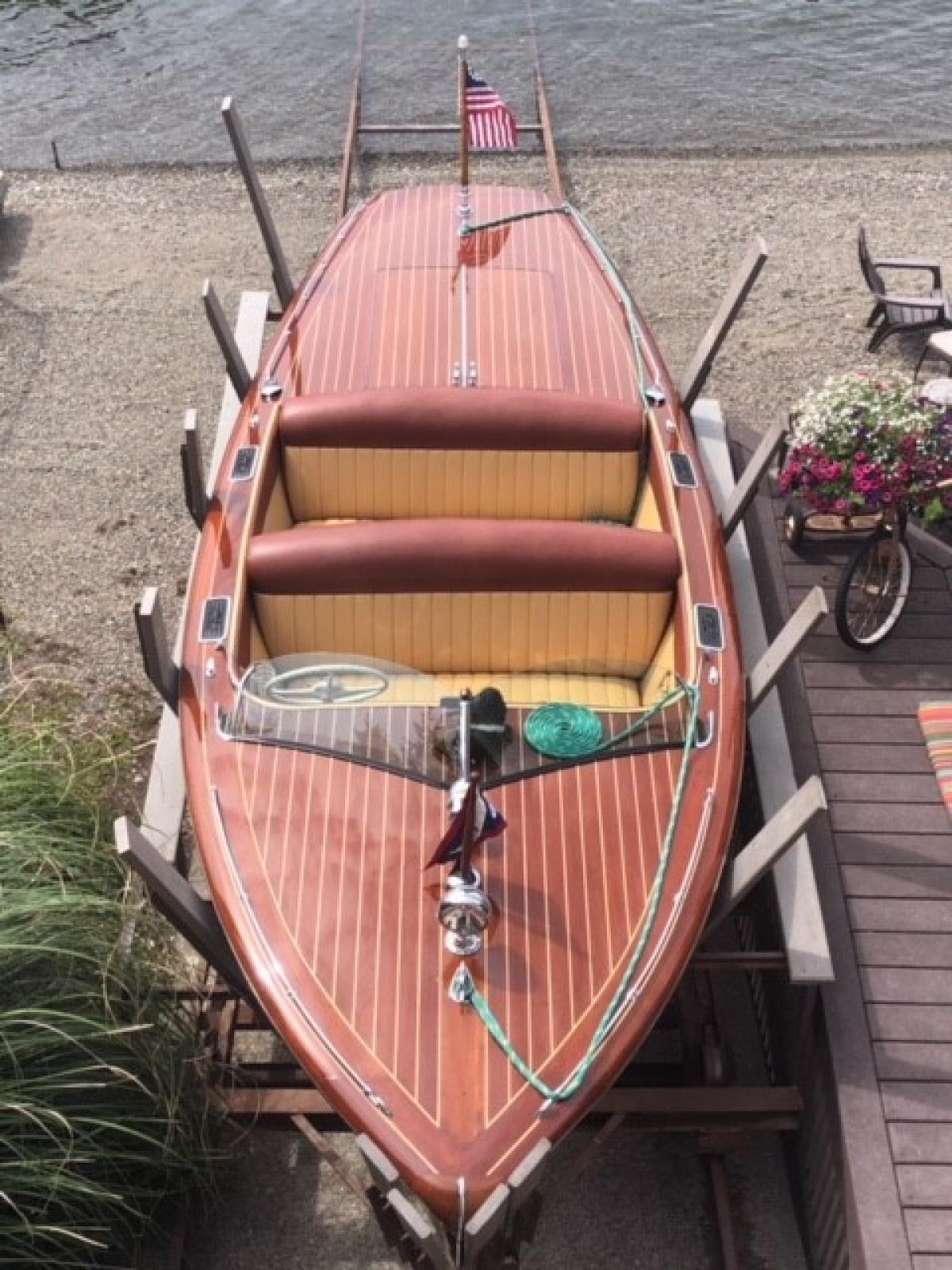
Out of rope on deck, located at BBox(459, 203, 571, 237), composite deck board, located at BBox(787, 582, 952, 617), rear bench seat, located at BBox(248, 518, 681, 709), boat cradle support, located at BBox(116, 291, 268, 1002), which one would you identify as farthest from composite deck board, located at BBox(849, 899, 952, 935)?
rope on deck, located at BBox(459, 203, 571, 237)

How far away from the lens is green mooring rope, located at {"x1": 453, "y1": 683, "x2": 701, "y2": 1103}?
332 centimetres

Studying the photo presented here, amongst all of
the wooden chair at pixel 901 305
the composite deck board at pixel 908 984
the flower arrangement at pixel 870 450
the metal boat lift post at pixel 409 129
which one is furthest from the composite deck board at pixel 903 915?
the metal boat lift post at pixel 409 129

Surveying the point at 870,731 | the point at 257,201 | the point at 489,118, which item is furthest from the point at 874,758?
the point at 257,201

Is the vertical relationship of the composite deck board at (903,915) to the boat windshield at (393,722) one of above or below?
below

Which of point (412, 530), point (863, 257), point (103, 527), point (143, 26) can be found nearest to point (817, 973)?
point (412, 530)

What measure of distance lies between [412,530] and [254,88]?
41.1ft

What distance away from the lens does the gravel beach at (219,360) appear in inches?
170

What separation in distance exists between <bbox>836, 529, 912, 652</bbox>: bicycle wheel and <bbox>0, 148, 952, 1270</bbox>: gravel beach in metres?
2.45

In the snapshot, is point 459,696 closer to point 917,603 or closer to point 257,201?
point 917,603

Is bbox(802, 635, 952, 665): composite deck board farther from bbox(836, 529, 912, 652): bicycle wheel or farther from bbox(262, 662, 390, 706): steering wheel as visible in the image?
bbox(262, 662, 390, 706): steering wheel

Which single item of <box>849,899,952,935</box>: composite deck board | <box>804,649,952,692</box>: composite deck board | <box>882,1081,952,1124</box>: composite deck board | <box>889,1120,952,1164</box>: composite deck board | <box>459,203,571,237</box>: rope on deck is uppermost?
<box>459,203,571,237</box>: rope on deck

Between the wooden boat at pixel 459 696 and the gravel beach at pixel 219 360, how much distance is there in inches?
52.3

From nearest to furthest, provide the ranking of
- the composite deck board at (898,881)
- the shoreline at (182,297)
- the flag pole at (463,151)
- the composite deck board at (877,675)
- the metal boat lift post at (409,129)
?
the composite deck board at (898,881) < the composite deck board at (877,675) < the flag pole at (463,151) < the shoreline at (182,297) < the metal boat lift post at (409,129)

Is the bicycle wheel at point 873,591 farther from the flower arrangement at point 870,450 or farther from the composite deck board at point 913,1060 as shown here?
the composite deck board at point 913,1060
